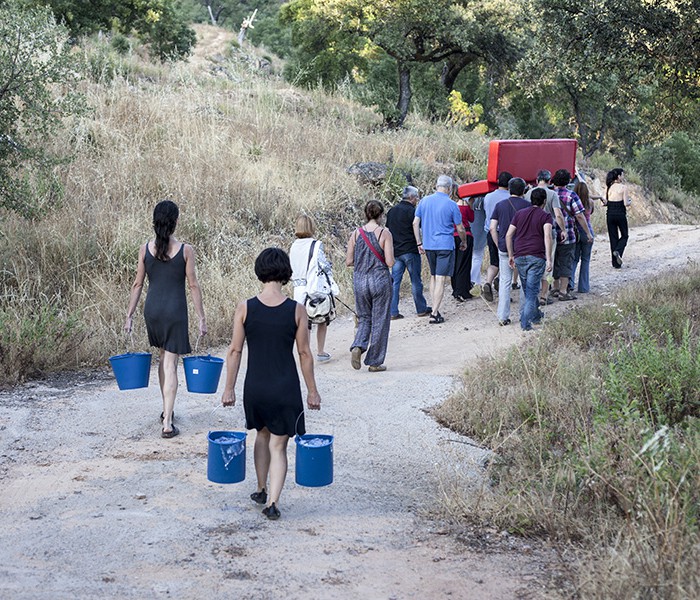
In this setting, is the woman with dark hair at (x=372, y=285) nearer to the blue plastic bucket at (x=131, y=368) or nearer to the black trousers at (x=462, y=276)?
the blue plastic bucket at (x=131, y=368)

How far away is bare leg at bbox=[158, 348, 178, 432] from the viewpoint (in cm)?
706

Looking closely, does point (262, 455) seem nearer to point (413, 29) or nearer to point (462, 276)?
point (462, 276)

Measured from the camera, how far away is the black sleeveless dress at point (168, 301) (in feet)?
23.0

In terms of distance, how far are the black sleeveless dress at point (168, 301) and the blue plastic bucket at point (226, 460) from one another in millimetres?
1684

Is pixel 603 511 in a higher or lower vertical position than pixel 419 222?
lower

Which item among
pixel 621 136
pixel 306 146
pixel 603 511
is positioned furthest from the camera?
pixel 621 136

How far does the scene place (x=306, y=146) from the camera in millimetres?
18906

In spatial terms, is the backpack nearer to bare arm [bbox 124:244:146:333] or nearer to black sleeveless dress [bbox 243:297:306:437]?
bare arm [bbox 124:244:146:333]

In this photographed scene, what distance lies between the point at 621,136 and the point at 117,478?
36165mm

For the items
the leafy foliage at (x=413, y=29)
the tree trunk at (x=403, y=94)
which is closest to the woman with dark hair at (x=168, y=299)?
the leafy foliage at (x=413, y=29)

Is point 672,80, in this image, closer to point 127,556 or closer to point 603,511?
point 603,511

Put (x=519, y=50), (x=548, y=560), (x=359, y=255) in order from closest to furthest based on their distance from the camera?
(x=548, y=560)
(x=359, y=255)
(x=519, y=50)

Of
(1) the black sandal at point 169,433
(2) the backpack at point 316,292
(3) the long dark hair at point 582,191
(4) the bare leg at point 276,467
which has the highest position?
(3) the long dark hair at point 582,191

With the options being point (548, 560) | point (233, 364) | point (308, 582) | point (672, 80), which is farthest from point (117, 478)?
point (672, 80)
